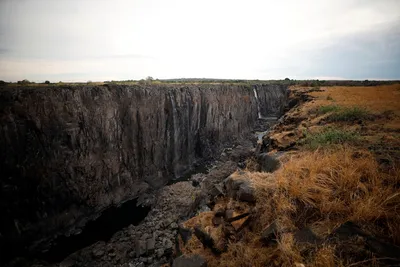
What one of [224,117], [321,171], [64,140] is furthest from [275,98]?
[321,171]

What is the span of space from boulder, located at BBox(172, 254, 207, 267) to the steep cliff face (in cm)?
1371

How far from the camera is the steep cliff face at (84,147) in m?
13.2

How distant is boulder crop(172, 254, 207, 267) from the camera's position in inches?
168

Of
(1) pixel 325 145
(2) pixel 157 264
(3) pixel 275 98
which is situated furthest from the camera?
(3) pixel 275 98

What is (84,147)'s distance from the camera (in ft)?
55.5

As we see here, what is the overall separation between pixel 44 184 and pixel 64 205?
2.05 m

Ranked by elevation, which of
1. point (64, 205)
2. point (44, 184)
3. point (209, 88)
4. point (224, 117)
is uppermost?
point (209, 88)

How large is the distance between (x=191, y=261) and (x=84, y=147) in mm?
15515

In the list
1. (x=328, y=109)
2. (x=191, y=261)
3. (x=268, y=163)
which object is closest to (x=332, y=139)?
(x=268, y=163)

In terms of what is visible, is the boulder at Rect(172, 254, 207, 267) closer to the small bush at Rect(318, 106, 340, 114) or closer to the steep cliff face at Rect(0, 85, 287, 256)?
the small bush at Rect(318, 106, 340, 114)

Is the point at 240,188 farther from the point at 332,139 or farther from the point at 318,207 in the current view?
the point at 332,139

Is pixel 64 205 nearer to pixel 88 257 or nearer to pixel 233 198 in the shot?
pixel 88 257

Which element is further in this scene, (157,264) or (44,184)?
(44,184)

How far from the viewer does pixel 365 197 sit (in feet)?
12.1
